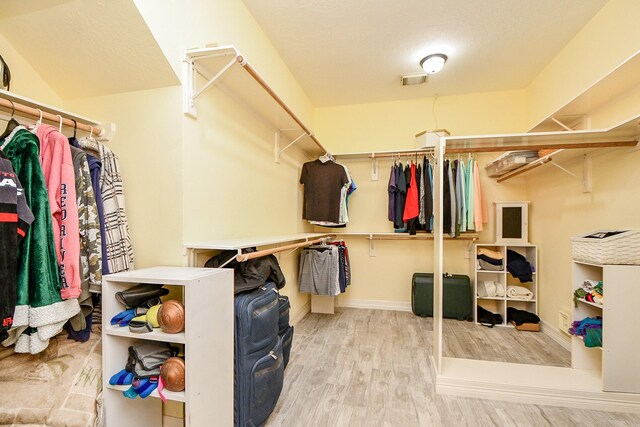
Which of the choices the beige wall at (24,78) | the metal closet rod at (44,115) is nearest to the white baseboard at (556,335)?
the metal closet rod at (44,115)

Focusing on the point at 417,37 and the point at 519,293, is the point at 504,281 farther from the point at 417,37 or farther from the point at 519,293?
the point at 417,37

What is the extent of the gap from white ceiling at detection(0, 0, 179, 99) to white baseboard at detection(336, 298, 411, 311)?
10.5ft

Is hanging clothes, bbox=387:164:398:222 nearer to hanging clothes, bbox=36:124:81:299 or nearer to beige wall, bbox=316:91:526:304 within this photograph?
beige wall, bbox=316:91:526:304

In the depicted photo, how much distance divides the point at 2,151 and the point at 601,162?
3.51m

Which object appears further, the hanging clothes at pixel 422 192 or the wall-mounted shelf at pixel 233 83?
the hanging clothes at pixel 422 192

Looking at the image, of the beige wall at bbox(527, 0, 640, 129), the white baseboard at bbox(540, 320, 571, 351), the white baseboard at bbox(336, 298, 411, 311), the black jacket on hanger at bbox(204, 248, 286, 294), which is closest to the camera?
the black jacket on hanger at bbox(204, 248, 286, 294)

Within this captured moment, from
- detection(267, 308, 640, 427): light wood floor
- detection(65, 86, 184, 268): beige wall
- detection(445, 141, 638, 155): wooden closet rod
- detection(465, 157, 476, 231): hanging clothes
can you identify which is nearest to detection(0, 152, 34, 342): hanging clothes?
detection(65, 86, 184, 268): beige wall

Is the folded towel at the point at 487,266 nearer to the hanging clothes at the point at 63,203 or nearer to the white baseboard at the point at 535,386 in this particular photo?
the white baseboard at the point at 535,386

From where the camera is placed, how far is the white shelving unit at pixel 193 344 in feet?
3.48

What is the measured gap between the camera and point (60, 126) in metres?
1.20

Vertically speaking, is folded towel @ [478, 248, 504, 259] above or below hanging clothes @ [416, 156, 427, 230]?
below

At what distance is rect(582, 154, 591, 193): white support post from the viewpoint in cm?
220

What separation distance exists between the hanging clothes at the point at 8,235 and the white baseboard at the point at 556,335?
3693mm

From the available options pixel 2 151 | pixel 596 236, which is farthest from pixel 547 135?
pixel 2 151
